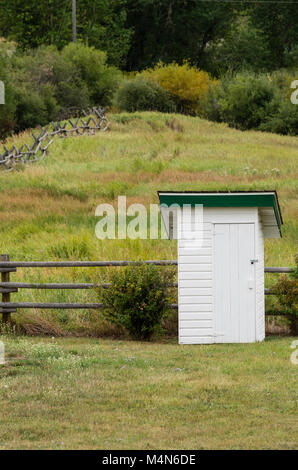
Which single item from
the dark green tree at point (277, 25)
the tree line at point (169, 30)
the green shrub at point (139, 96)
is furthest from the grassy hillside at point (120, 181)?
the dark green tree at point (277, 25)

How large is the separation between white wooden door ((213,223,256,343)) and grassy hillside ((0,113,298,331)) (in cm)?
226

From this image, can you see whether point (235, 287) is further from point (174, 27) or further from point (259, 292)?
point (174, 27)

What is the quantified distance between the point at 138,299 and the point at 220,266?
1.38 meters

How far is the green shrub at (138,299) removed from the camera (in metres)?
12.3

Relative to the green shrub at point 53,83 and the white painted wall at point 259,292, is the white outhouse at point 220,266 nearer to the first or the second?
the white painted wall at point 259,292

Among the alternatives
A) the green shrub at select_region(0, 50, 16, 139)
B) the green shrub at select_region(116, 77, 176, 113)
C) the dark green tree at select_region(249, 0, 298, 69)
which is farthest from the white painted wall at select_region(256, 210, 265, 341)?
the dark green tree at select_region(249, 0, 298, 69)

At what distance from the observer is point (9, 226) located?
22391 millimetres

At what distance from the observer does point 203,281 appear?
40.0ft

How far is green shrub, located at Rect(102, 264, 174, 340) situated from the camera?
12258mm

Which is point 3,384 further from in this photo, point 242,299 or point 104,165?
point 104,165

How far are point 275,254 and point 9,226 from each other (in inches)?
337

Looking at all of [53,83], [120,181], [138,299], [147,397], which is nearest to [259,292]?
[138,299]

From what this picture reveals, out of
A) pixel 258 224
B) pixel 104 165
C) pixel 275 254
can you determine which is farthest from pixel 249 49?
pixel 258 224

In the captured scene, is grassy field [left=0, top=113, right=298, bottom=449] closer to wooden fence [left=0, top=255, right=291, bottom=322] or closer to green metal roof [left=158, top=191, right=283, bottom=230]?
wooden fence [left=0, top=255, right=291, bottom=322]
